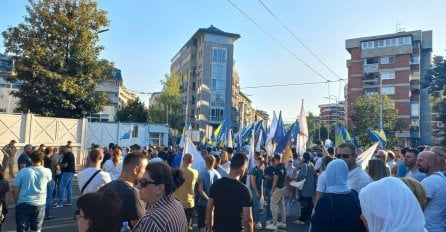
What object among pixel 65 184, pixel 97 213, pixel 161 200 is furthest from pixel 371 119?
pixel 97 213

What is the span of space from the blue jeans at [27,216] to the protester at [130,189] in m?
3.09

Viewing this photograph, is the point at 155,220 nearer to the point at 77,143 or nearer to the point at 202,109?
the point at 77,143

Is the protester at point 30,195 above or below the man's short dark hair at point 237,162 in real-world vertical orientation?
below

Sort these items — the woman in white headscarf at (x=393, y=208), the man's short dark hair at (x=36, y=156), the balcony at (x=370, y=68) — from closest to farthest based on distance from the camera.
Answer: the woman in white headscarf at (x=393, y=208) < the man's short dark hair at (x=36, y=156) < the balcony at (x=370, y=68)

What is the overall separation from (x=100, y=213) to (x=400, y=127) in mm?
55473

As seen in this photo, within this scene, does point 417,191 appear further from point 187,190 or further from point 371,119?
point 371,119

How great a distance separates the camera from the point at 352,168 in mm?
5566

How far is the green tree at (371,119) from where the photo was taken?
49.1m

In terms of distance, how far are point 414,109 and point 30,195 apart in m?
66.6

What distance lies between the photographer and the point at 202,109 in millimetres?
74062

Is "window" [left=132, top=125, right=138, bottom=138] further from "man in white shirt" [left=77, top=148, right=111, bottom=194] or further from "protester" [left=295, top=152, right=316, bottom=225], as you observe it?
"man in white shirt" [left=77, top=148, right=111, bottom=194]

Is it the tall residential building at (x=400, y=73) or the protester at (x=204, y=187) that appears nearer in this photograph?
the protester at (x=204, y=187)

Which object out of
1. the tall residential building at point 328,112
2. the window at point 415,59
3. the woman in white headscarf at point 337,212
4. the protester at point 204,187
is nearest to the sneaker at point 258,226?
the protester at point 204,187

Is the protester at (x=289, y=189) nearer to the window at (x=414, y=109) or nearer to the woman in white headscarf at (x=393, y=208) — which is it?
the woman in white headscarf at (x=393, y=208)
